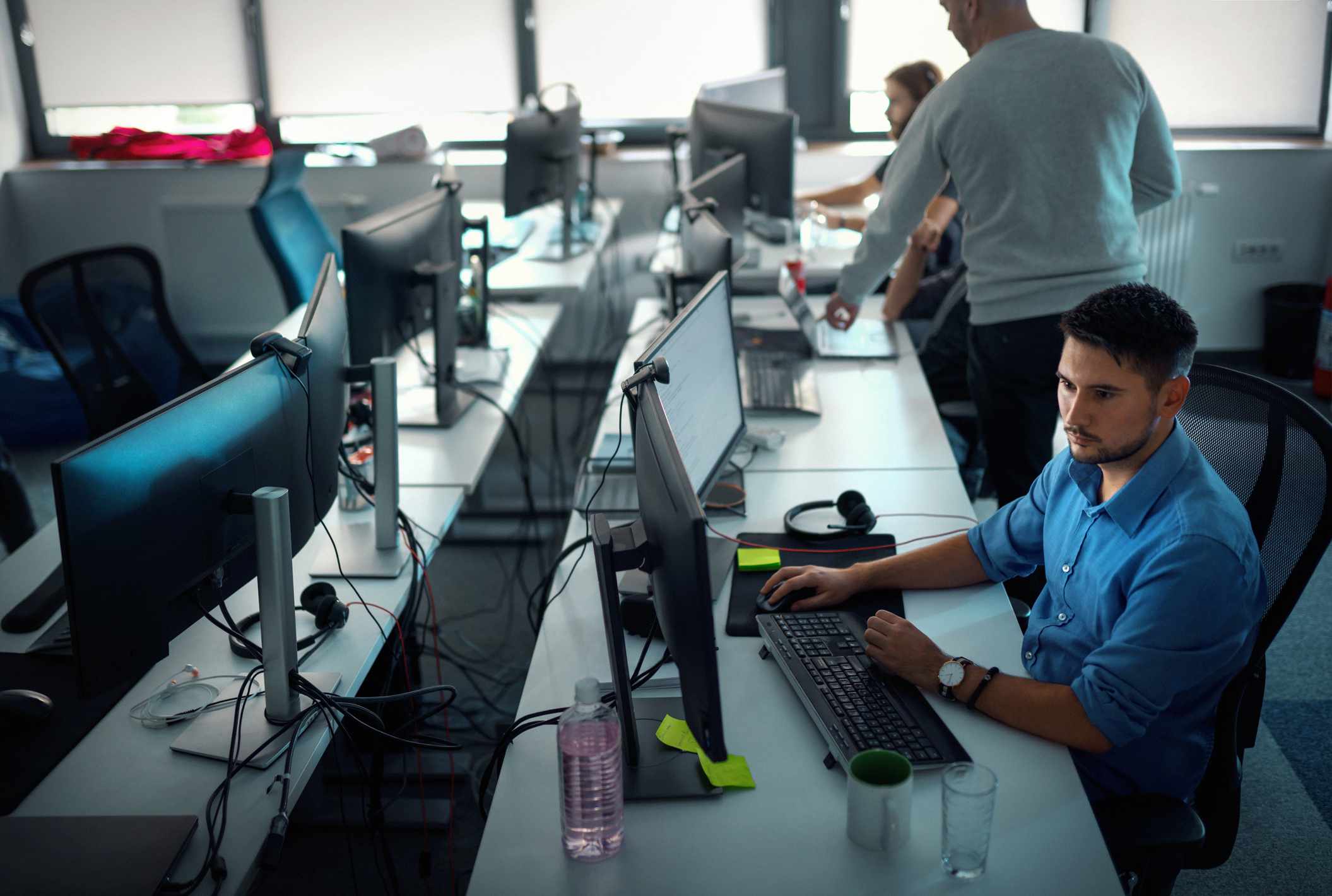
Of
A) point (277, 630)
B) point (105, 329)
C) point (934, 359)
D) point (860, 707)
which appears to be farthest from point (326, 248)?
point (860, 707)

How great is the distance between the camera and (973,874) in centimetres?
125

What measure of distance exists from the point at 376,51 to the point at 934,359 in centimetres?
314

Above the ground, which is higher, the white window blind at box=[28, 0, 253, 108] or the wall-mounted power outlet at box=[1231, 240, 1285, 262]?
the white window blind at box=[28, 0, 253, 108]

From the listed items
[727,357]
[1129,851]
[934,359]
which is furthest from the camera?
[934,359]

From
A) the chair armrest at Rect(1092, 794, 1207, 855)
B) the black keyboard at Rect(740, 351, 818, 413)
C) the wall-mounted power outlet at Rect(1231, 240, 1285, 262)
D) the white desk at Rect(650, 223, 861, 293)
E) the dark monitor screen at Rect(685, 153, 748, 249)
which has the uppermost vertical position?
the dark monitor screen at Rect(685, 153, 748, 249)

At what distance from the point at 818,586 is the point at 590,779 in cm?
64

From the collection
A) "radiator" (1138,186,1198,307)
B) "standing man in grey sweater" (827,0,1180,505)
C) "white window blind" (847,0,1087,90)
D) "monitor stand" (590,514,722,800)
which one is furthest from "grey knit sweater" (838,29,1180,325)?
"white window blind" (847,0,1087,90)

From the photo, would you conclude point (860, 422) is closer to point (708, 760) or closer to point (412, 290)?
point (412, 290)

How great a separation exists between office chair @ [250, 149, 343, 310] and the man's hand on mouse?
2272 mm

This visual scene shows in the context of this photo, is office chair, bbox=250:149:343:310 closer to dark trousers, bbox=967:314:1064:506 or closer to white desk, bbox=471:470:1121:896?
dark trousers, bbox=967:314:1064:506

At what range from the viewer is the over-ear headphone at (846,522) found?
6.59ft

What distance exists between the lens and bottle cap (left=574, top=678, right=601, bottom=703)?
130 centimetres

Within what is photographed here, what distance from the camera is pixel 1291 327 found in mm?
4531

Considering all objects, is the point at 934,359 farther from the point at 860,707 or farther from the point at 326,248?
the point at 326,248
